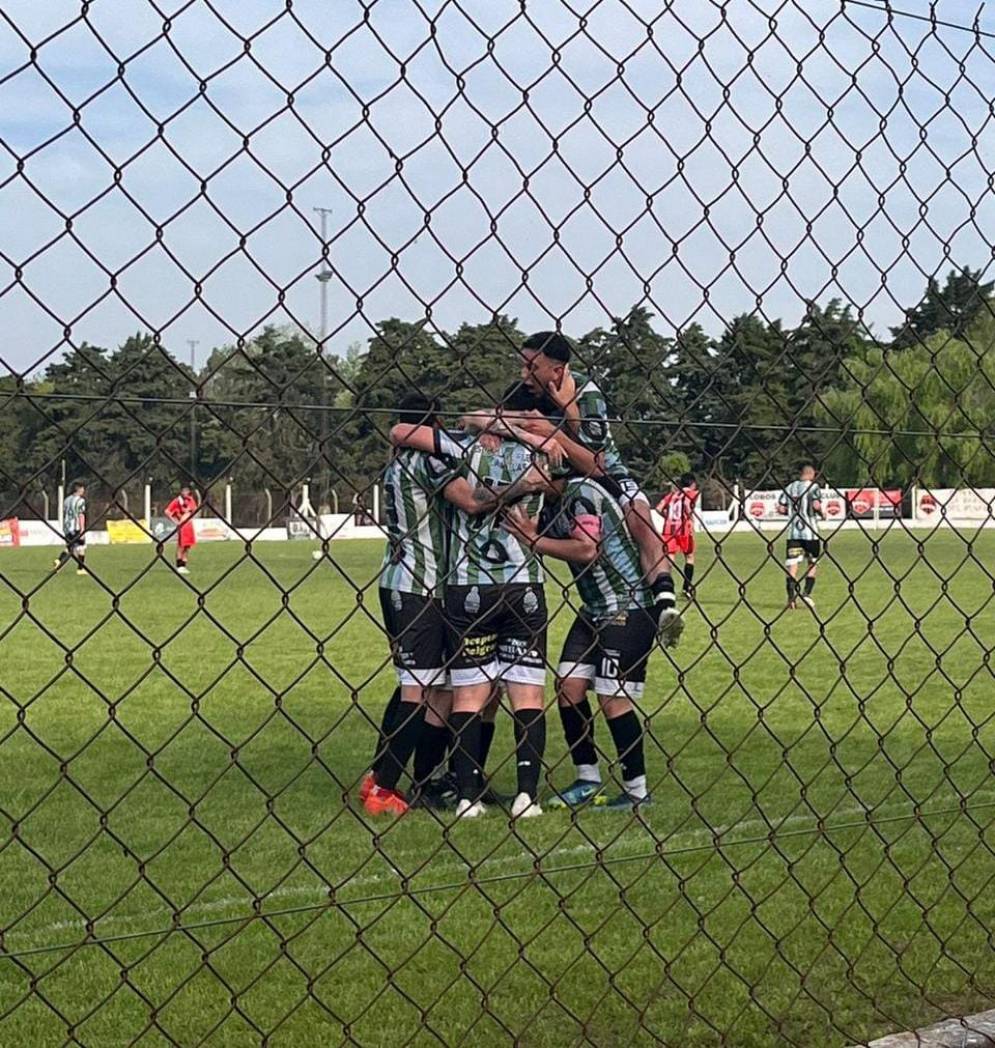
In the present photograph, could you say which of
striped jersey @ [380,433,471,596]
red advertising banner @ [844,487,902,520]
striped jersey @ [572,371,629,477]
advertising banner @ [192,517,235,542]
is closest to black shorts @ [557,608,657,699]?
striped jersey @ [380,433,471,596]

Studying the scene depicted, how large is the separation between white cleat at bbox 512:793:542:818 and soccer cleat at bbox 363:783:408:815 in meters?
0.43

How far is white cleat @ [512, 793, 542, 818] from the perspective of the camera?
611cm

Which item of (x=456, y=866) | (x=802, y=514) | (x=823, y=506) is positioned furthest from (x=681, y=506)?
(x=823, y=506)

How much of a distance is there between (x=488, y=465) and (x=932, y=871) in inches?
101

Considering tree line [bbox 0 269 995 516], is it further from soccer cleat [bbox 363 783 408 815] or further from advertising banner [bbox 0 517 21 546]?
advertising banner [bbox 0 517 21 546]

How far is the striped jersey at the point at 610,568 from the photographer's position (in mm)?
5656

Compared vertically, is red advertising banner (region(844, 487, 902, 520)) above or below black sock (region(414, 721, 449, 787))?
above

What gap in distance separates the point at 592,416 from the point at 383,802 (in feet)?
10.7

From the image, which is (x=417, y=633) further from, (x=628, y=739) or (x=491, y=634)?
(x=628, y=739)

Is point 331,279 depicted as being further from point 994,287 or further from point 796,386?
point 994,287

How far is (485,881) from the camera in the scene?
128 inches

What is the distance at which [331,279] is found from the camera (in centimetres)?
253

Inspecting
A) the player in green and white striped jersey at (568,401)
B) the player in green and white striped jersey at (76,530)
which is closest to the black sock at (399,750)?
the player in green and white striped jersey at (76,530)

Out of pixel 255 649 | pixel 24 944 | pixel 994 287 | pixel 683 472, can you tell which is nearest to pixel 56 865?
pixel 24 944
